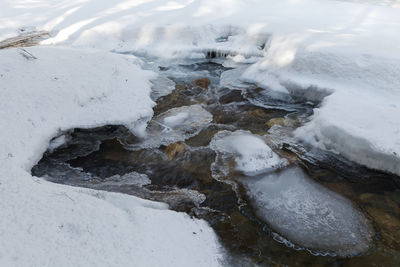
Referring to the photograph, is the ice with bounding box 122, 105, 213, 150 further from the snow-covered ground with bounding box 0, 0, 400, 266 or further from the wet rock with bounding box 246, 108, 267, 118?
the wet rock with bounding box 246, 108, 267, 118

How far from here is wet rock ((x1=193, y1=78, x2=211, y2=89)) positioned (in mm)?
10733

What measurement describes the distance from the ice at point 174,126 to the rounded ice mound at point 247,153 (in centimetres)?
87

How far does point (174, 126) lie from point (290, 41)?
5762mm

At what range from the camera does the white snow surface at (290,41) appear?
6.97 metres

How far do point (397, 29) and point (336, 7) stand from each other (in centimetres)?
487

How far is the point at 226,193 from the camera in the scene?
5.90 meters

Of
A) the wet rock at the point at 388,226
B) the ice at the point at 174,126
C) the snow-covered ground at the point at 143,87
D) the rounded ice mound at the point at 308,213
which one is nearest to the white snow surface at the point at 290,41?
the snow-covered ground at the point at 143,87

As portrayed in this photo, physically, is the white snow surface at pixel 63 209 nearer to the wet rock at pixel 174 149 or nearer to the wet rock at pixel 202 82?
the wet rock at pixel 174 149

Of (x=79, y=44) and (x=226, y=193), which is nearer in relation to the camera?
(x=226, y=193)

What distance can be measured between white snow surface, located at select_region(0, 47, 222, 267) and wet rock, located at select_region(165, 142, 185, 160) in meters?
1.51

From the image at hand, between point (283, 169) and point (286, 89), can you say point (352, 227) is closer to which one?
point (283, 169)

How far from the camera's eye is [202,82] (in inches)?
427

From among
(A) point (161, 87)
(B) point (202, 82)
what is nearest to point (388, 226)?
(B) point (202, 82)

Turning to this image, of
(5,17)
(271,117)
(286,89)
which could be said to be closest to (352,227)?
(271,117)
